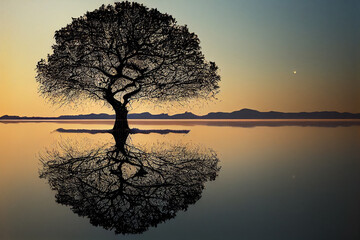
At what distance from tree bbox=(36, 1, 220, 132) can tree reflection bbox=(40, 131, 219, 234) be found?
1814cm

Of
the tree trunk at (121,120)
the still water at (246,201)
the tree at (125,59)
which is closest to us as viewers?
the still water at (246,201)

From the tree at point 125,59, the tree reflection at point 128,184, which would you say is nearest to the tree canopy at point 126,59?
the tree at point 125,59

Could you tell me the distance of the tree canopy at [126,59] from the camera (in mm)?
30844

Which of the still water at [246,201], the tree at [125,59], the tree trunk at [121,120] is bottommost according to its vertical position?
the still water at [246,201]

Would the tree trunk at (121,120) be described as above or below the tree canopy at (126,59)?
below

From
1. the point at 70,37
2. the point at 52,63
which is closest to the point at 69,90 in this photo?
the point at 52,63

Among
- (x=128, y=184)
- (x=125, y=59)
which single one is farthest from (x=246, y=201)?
(x=125, y=59)

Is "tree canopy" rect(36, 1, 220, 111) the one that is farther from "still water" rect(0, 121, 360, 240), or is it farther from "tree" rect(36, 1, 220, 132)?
"still water" rect(0, 121, 360, 240)

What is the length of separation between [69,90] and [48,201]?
2900 cm

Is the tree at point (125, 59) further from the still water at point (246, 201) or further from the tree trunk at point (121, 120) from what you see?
the still water at point (246, 201)

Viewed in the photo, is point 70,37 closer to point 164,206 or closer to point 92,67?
point 92,67

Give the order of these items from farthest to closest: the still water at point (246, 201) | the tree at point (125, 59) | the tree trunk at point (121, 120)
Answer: the tree trunk at point (121, 120)
the tree at point (125, 59)
the still water at point (246, 201)

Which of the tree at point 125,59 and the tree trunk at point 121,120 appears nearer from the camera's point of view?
the tree at point 125,59

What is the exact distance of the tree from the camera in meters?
30.8
